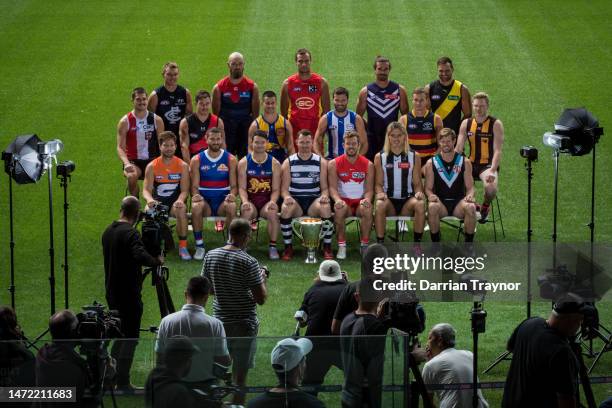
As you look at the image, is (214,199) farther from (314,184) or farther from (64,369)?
(64,369)

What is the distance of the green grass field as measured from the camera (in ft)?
46.2

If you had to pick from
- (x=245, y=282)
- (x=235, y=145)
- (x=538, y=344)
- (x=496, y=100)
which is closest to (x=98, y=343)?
(x=245, y=282)

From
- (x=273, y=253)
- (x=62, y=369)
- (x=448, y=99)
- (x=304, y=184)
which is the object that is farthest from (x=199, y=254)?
(x=62, y=369)

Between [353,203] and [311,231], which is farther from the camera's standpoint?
[353,203]

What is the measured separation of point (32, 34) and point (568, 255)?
1515cm

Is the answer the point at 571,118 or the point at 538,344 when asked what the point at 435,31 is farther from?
the point at 538,344

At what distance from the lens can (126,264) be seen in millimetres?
10828

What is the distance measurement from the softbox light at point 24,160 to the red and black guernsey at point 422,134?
4.95 metres

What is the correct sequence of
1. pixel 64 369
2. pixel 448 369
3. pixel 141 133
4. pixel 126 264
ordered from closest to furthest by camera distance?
1. pixel 64 369
2. pixel 448 369
3. pixel 126 264
4. pixel 141 133

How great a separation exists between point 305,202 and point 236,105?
2.32m

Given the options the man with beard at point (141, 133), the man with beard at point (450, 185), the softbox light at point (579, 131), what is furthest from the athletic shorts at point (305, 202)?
the softbox light at point (579, 131)

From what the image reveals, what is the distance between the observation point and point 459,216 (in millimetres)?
14266

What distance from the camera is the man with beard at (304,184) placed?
14.3 m

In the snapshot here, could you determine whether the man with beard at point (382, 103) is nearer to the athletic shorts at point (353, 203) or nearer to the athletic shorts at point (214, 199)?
the athletic shorts at point (353, 203)
